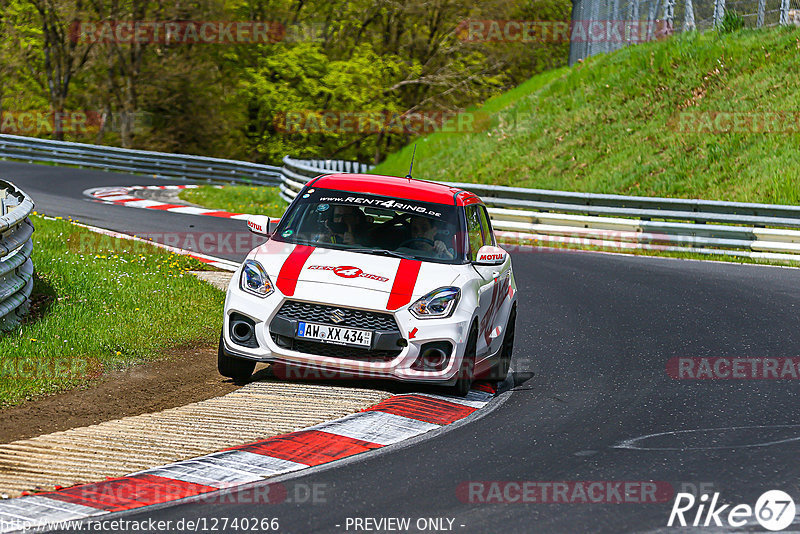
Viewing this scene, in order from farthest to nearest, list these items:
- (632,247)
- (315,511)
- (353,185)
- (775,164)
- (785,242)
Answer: (775,164)
(632,247)
(785,242)
(353,185)
(315,511)

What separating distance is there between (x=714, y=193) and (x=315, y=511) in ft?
62.8

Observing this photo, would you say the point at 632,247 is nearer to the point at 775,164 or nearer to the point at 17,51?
the point at 775,164

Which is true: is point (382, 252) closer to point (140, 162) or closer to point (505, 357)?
point (505, 357)

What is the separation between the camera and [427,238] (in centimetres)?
893

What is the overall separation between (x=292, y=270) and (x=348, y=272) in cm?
43

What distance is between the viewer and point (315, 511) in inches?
210

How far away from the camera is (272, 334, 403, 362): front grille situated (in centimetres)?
789

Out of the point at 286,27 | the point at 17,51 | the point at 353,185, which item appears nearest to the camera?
the point at 353,185

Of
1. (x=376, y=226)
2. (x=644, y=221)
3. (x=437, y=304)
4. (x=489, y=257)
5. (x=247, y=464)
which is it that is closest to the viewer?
(x=247, y=464)

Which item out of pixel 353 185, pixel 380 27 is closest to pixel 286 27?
pixel 380 27

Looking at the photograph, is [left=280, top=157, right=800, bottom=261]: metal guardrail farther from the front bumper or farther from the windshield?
the front bumper

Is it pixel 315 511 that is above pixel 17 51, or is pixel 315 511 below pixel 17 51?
below

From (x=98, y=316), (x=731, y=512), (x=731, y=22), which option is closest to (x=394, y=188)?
(x=98, y=316)

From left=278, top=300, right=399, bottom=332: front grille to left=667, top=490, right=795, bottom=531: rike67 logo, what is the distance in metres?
2.78
